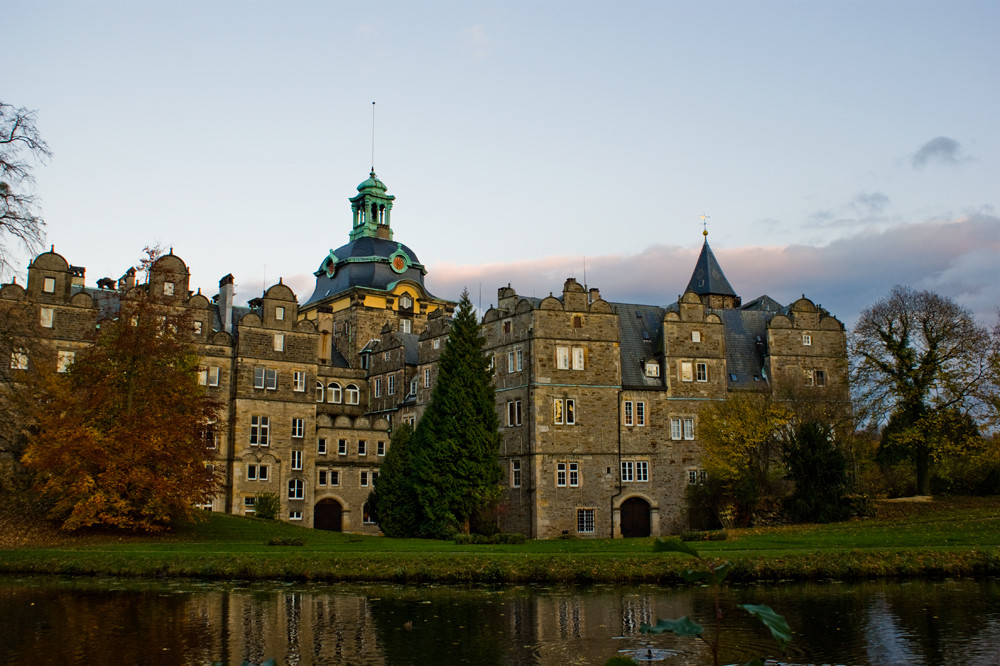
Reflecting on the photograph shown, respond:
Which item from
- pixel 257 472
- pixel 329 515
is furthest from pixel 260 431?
→ pixel 329 515

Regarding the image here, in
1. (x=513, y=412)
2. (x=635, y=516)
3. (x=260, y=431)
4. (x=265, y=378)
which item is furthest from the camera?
(x=265, y=378)

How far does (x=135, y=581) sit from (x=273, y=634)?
11.7 metres

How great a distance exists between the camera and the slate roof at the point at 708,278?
74.9 m

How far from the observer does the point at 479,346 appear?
51.5 metres

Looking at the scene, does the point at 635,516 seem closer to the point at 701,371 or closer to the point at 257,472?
the point at 701,371

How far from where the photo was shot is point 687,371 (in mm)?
57812

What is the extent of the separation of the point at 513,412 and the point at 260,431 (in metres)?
16.6

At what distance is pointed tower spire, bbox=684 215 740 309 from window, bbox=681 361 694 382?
16920mm

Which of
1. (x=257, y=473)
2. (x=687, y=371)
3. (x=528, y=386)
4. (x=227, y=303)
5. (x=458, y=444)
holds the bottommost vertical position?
(x=257, y=473)

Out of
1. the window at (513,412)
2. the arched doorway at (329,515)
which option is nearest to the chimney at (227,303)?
the arched doorway at (329,515)

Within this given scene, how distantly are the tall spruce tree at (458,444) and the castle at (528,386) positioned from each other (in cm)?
478

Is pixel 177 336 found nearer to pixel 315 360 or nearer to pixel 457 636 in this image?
pixel 315 360

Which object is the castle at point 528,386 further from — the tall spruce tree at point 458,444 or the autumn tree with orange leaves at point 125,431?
the tall spruce tree at point 458,444

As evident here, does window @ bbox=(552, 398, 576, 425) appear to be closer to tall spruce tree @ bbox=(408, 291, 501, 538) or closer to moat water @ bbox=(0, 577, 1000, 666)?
tall spruce tree @ bbox=(408, 291, 501, 538)
